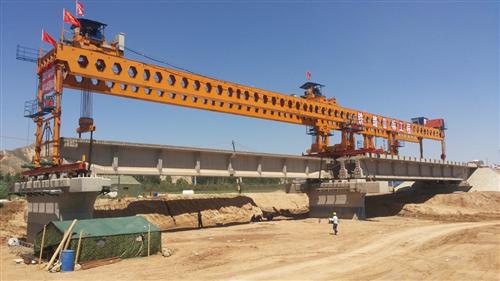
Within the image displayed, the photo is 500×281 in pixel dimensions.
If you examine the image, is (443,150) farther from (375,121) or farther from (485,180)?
(375,121)

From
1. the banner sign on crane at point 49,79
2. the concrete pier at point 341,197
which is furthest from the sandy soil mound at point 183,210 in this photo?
the banner sign on crane at point 49,79

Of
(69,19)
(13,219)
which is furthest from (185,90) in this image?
(13,219)

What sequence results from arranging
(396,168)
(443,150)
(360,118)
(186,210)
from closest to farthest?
(186,210) < (360,118) < (396,168) < (443,150)

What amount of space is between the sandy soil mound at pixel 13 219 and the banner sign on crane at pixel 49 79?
44.2 ft

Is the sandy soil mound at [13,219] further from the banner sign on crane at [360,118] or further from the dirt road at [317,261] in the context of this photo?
the banner sign on crane at [360,118]

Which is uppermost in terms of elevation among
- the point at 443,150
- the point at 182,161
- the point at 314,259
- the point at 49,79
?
the point at 49,79

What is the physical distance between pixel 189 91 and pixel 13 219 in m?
25.4

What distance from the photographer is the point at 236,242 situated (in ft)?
87.6

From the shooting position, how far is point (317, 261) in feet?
60.4

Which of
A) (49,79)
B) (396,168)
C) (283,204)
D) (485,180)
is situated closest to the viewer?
(49,79)

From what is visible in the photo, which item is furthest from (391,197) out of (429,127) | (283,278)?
(283,278)

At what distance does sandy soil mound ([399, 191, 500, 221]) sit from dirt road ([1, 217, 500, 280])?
72.2 ft

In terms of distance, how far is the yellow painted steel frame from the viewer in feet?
90.8

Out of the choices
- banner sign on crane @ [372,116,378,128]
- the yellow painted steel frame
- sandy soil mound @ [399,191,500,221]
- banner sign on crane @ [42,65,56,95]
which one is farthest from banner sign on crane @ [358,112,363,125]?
banner sign on crane @ [42,65,56,95]
